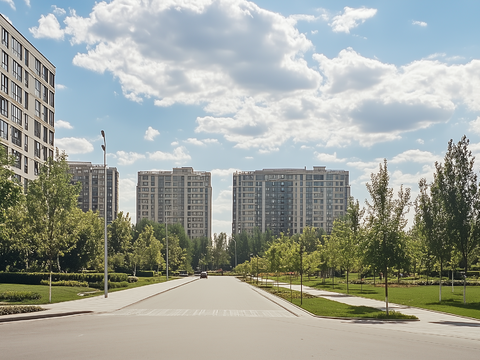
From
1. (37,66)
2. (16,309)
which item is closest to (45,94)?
(37,66)

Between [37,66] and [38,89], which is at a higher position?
[37,66]

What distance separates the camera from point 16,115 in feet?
187

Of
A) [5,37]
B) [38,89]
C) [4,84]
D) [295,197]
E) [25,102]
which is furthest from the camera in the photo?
[295,197]

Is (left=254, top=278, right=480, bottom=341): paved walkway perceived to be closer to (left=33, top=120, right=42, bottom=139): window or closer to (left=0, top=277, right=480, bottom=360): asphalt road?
(left=0, top=277, right=480, bottom=360): asphalt road

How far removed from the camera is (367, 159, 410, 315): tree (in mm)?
23438

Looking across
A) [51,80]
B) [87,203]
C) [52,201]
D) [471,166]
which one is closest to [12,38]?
[51,80]

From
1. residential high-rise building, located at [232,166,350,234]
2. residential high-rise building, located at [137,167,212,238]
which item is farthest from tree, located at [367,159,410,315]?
residential high-rise building, located at [137,167,212,238]

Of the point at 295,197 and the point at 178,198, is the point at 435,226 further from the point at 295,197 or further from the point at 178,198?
the point at 178,198

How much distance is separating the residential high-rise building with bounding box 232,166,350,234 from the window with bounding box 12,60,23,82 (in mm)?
117903

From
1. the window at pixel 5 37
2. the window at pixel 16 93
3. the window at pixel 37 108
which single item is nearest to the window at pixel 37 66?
the window at pixel 37 108

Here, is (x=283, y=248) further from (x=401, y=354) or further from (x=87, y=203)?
(x=87, y=203)

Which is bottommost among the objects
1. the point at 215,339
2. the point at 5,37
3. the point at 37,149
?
the point at 215,339

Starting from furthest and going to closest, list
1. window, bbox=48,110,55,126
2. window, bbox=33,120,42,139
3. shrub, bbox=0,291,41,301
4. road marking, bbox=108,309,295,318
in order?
window, bbox=48,110,55,126 < window, bbox=33,120,42,139 < shrub, bbox=0,291,41,301 < road marking, bbox=108,309,295,318

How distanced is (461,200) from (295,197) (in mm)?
138830
